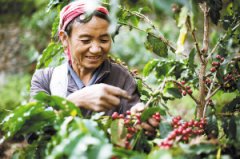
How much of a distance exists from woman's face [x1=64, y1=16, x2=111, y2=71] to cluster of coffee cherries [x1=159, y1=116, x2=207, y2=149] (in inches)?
16.4

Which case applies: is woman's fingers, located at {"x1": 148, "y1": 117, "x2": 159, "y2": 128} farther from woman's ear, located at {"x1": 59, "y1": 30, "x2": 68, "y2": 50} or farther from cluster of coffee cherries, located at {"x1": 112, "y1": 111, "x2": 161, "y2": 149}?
woman's ear, located at {"x1": 59, "y1": 30, "x2": 68, "y2": 50}

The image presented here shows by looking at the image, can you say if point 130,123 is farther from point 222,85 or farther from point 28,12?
point 28,12

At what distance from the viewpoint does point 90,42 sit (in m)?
1.31

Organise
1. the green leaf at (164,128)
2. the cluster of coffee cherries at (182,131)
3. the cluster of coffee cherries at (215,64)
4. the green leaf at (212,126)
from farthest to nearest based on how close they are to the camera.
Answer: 1. the cluster of coffee cherries at (215,64)
2. the green leaf at (212,126)
3. the green leaf at (164,128)
4. the cluster of coffee cherries at (182,131)

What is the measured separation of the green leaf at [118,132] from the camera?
880 millimetres

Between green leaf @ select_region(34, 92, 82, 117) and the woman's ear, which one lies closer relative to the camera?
green leaf @ select_region(34, 92, 82, 117)

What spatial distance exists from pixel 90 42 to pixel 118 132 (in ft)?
1.60

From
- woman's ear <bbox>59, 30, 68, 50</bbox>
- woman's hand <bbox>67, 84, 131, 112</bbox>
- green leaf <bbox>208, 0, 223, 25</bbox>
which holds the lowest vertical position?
woman's hand <bbox>67, 84, 131, 112</bbox>

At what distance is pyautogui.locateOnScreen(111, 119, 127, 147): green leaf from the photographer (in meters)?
0.88

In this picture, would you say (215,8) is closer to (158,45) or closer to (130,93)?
(158,45)

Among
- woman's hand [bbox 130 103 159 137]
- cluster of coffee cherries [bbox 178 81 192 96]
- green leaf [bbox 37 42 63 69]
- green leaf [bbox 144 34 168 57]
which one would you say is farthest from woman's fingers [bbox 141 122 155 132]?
green leaf [bbox 37 42 63 69]

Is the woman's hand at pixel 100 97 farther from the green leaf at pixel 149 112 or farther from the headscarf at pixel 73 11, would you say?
the headscarf at pixel 73 11

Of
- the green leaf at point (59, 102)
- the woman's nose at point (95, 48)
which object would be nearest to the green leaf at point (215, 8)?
the woman's nose at point (95, 48)

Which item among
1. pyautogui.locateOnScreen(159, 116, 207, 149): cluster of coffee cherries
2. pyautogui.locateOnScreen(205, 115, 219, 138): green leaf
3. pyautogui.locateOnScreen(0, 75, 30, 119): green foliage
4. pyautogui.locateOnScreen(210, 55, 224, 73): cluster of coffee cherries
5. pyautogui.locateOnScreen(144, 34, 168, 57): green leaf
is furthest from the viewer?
pyautogui.locateOnScreen(0, 75, 30, 119): green foliage
